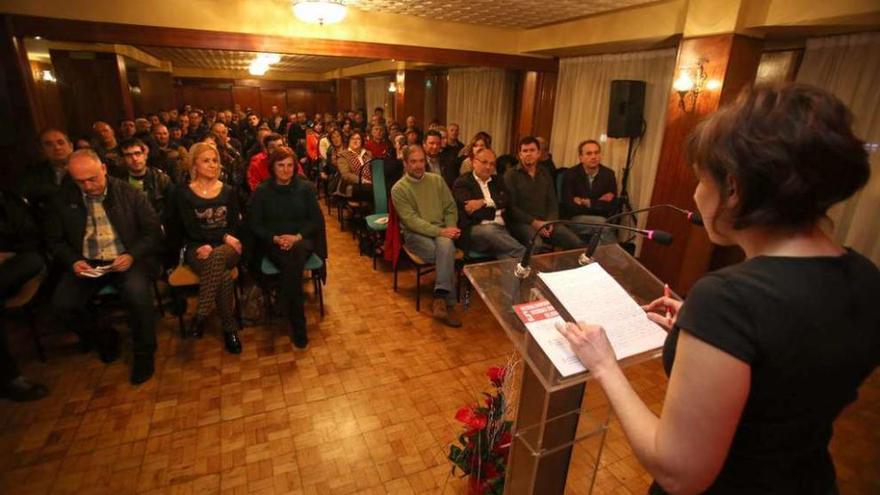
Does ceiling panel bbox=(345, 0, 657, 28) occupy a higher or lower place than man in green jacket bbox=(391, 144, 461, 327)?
higher

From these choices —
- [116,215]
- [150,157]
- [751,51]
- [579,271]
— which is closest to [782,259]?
[579,271]

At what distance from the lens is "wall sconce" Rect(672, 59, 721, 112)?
3.44 meters

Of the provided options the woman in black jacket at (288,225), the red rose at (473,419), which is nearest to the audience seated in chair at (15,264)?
the woman in black jacket at (288,225)

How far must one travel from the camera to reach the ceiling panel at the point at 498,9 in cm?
394

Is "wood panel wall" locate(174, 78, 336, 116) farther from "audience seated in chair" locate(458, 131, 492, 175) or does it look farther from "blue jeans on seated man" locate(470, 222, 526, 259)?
"blue jeans on seated man" locate(470, 222, 526, 259)

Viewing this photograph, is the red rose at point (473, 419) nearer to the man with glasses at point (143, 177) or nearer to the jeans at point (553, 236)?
the jeans at point (553, 236)

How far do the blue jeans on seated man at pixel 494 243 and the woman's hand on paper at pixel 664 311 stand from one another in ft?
7.44

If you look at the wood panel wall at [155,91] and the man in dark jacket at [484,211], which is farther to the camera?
the wood panel wall at [155,91]

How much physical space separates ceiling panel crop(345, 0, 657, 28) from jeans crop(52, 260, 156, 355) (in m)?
3.13

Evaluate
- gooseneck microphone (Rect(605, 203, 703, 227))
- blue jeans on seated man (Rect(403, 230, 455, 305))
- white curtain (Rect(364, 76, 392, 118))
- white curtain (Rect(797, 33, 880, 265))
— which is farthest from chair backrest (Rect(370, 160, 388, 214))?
white curtain (Rect(364, 76, 392, 118))

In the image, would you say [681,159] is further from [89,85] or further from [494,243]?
[89,85]

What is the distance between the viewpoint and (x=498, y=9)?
4.24m

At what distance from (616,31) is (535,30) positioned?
1.21 meters

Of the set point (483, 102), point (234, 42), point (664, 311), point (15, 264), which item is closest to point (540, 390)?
point (664, 311)
